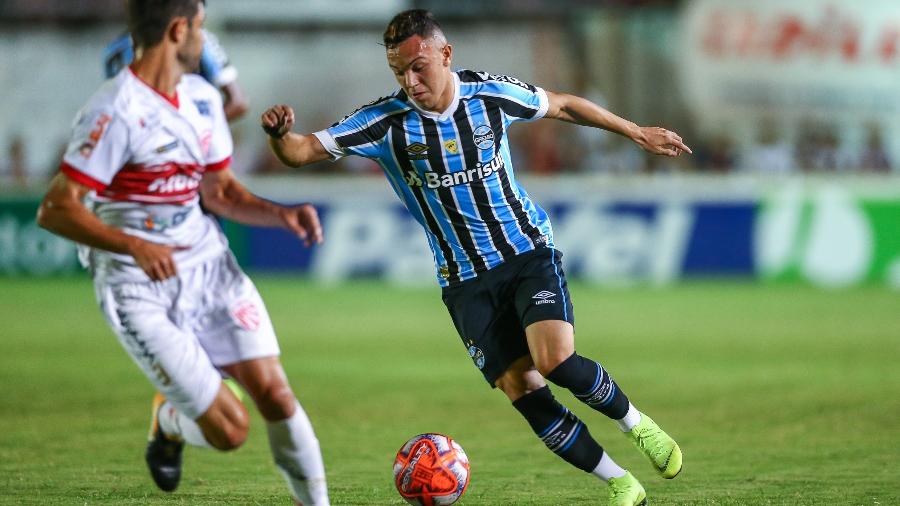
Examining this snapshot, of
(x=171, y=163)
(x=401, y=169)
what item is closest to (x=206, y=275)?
(x=171, y=163)

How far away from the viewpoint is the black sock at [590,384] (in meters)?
5.89

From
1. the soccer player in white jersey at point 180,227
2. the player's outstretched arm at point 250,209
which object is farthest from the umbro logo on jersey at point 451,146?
the soccer player in white jersey at point 180,227

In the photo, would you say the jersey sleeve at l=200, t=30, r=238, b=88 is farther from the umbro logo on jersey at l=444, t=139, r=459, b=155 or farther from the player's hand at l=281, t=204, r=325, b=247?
the player's hand at l=281, t=204, r=325, b=247

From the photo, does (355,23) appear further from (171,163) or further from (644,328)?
(171,163)

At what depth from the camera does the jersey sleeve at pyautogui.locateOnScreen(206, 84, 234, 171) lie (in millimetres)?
5375

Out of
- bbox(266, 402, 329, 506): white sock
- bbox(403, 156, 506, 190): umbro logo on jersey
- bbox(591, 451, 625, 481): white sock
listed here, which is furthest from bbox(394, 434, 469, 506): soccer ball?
bbox(403, 156, 506, 190): umbro logo on jersey

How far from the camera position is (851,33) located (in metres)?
22.2

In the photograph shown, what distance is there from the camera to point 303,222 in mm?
5117

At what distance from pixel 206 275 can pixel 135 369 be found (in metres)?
6.37

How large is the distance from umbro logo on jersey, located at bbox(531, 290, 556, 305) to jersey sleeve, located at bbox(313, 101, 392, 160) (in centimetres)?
101

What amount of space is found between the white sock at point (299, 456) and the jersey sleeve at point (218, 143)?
105 centimetres

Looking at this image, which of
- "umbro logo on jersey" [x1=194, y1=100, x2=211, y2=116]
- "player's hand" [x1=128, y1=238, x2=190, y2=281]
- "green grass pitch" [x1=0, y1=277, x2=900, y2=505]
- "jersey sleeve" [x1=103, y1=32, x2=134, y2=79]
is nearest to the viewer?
"player's hand" [x1=128, y1=238, x2=190, y2=281]

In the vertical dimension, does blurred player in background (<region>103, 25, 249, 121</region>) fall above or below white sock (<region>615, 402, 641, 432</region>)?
above

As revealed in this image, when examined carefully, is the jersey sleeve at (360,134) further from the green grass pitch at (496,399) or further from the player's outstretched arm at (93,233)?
the green grass pitch at (496,399)
